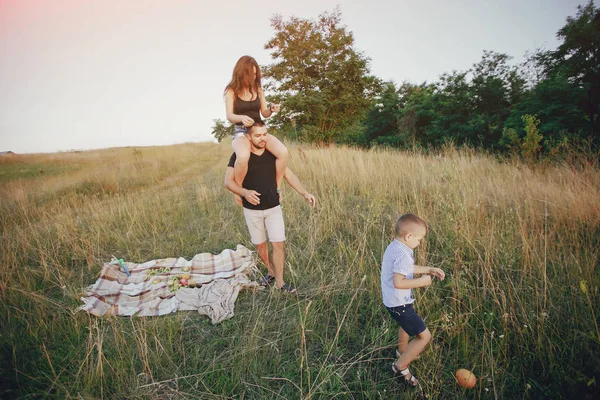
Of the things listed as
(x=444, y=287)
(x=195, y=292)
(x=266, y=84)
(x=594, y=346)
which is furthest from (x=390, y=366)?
(x=266, y=84)

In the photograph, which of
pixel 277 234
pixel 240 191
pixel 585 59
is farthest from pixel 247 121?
pixel 585 59

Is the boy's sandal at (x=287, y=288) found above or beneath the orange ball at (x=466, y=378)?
above

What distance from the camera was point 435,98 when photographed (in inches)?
466

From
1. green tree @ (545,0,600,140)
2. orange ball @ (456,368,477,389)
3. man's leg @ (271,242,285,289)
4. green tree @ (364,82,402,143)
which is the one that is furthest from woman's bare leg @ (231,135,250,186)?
green tree @ (364,82,402,143)

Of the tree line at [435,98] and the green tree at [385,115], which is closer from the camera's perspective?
the tree line at [435,98]

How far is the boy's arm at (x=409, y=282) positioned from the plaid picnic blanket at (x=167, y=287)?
5.57 feet

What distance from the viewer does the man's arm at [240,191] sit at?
7.99 feet

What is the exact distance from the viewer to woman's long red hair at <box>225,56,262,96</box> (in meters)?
3.16

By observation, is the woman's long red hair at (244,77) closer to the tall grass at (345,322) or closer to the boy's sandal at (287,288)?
the tall grass at (345,322)

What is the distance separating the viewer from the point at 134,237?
458 centimetres

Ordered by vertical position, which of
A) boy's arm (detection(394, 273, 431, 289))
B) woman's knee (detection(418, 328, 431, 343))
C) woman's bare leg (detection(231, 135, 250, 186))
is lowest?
woman's knee (detection(418, 328, 431, 343))

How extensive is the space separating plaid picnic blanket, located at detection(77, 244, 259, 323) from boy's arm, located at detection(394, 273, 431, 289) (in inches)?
66.8

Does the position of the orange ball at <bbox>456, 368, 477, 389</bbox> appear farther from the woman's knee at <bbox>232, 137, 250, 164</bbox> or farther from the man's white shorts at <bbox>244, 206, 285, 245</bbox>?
the woman's knee at <bbox>232, 137, 250, 164</bbox>

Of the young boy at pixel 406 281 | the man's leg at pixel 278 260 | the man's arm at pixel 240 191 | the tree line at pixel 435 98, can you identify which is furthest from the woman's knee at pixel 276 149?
the tree line at pixel 435 98
